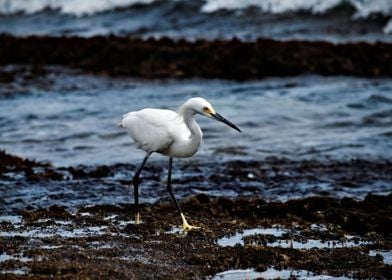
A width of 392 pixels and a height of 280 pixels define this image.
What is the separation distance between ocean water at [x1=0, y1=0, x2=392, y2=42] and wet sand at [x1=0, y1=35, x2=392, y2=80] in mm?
2630

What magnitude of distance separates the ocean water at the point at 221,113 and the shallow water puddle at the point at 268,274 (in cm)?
547

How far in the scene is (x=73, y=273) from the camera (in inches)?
223

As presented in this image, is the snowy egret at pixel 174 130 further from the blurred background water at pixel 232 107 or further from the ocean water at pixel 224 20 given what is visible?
the ocean water at pixel 224 20

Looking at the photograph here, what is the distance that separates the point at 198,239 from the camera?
6.85 metres

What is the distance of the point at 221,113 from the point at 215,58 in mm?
3636

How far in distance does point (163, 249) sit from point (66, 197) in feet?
9.28

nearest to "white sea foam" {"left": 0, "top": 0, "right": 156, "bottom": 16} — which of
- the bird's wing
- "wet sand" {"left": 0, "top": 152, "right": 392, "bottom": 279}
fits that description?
"wet sand" {"left": 0, "top": 152, "right": 392, "bottom": 279}

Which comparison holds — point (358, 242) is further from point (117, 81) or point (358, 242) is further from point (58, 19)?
point (58, 19)

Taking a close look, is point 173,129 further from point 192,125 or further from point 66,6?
point 66,6

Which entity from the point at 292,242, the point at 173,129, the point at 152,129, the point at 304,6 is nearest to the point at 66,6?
the point at 304,6

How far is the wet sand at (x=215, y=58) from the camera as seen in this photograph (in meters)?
17.4

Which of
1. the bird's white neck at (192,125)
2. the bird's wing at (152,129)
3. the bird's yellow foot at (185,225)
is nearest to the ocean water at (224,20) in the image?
the bird's wing at (152,129)

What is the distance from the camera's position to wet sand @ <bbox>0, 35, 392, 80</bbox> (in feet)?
57.2

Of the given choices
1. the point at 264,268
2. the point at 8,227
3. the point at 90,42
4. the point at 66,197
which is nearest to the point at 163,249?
the point at 264,268
